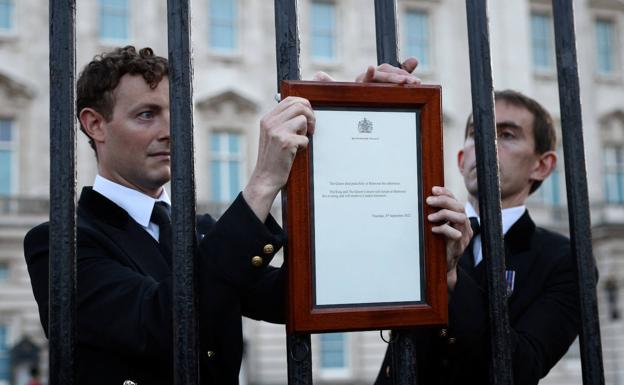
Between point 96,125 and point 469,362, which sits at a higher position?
point 96,125

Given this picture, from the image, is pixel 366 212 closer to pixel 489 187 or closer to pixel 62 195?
pixel 489 187

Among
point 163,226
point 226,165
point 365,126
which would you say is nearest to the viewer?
point 365,126

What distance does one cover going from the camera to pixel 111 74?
226 cm

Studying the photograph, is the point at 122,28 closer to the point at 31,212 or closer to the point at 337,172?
the point at 31,212

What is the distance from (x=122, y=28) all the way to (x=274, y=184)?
18.8m

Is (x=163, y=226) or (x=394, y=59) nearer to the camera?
(x=394, y=59)

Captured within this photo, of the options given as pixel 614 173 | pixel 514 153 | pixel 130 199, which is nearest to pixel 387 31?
pixel 130 199

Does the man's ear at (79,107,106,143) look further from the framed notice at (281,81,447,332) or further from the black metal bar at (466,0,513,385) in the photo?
the black metal bar at (466,0,513,385)

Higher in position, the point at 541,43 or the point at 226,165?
the point at 541,43

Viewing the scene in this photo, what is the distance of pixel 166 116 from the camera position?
87.2 inches

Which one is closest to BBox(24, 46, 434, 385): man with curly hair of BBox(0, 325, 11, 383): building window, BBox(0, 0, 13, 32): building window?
BBox(0, 325, 11, 383): building window

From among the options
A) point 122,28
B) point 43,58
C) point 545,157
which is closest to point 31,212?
point 43,58

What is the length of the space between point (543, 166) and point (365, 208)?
1.54 meters

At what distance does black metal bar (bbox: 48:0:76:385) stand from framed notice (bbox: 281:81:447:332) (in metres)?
0.37
